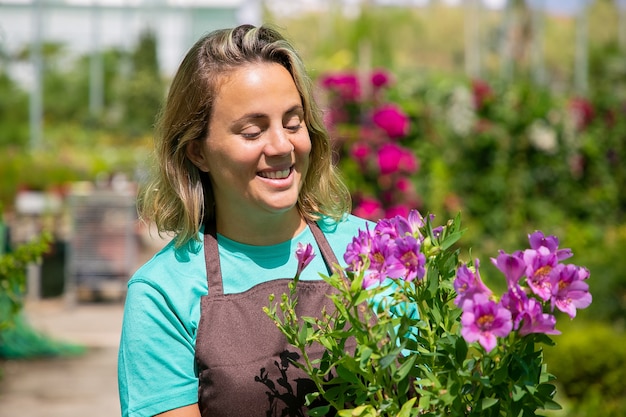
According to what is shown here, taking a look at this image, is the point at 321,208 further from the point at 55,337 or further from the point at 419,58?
the point at 419,58

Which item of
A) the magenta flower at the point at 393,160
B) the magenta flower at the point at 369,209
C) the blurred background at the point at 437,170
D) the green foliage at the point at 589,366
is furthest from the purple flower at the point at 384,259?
the magenta flower at the point at 393,160

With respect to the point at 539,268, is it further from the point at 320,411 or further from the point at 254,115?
the point at 254,115

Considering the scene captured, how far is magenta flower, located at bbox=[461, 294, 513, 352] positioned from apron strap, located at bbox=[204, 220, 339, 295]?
44 cm

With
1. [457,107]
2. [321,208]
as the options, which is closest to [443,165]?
[457,107]

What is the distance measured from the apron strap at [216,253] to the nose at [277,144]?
0.19m

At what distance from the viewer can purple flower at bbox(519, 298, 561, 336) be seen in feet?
3.43

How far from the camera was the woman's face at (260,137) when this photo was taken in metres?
1.49

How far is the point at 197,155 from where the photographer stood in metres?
1.62

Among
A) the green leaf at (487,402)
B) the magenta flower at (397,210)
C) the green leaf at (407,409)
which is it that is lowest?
the magenta flower at (397,210)

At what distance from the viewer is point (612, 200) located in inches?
313

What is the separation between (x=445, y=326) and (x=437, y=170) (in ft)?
19.2

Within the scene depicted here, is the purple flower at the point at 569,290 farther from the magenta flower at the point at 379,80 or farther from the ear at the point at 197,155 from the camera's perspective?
the magenta flower at the point at 379,80

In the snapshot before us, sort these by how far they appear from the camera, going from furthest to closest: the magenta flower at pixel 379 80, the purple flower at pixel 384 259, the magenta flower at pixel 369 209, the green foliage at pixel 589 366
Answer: the magenta flower at pixel 379 80 < the magenta flower at pixel 369 209 < the green foliage at pixel 589 366 < the purple flower at pixel 384 259

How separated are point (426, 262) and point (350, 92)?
4.72 metres
